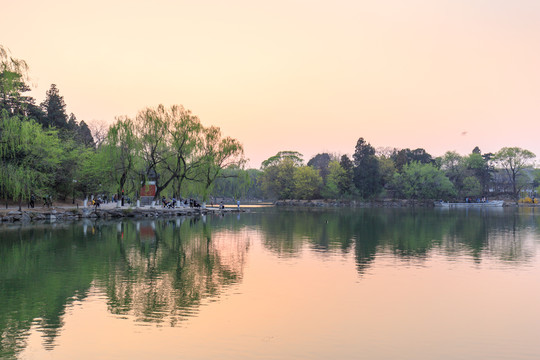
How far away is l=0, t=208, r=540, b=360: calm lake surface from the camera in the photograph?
32.7 ft

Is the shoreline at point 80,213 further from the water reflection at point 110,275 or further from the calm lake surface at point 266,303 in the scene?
the calm lake surface at point 266,303

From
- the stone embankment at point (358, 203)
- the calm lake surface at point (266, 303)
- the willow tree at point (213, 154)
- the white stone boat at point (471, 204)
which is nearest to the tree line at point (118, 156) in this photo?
the willow tree at point (213, 154)

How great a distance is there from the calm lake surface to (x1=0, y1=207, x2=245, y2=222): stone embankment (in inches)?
768

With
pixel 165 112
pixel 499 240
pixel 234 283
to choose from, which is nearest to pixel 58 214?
pixel 165 112

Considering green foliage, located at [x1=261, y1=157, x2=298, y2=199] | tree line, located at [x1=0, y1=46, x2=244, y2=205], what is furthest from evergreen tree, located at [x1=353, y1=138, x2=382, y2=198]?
tree line, located at [x1=0, y1=46, x2=244, y2=205]

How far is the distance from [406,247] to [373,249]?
234 centimetres

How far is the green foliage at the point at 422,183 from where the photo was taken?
11981 centimetres

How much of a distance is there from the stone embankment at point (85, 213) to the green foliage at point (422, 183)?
73.7 m

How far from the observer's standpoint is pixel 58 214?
47.9 m

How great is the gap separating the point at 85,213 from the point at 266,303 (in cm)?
4168

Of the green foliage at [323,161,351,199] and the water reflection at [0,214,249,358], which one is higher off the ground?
the green foliage at [323,161,351,199]

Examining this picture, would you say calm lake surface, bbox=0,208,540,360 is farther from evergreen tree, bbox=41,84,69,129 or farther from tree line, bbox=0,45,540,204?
evergreen tree, bbox=41,84,69,129

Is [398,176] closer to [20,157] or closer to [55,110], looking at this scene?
[55,110]

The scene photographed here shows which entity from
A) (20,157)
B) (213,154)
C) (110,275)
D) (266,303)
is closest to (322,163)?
(213,154)
